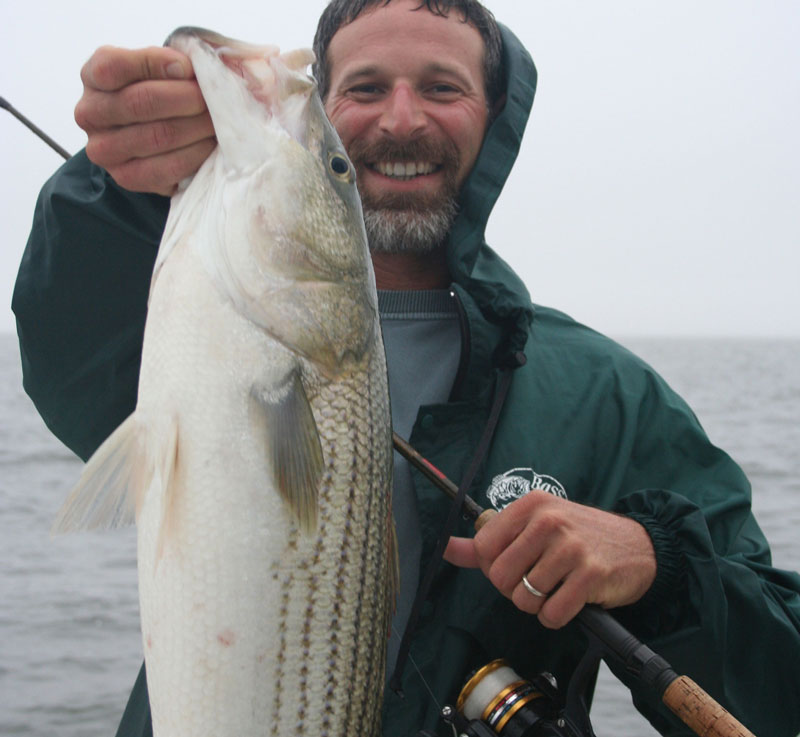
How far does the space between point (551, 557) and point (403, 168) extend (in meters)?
1.62

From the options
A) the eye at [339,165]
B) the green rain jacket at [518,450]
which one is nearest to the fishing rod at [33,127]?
the green rain jacket at [518,450]

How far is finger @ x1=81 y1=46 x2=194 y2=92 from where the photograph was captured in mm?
1675

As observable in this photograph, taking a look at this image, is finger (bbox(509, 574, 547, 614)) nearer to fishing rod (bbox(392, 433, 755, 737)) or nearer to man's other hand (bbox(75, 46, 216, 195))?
fishing rod (bbox(392, 433, 755, 737))

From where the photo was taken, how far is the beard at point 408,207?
119 inches

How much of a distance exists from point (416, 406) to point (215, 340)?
1.10 metres

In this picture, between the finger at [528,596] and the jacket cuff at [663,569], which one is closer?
the finger at [528,596]

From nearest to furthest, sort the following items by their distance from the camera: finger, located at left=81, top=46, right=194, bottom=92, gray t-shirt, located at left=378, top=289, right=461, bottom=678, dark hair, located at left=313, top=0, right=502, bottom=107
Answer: finger, located at left=81, top=46, right=194, bottom=92 → gray t-shirt, located at left=378, top=289, right=461, bottom=678 → dark hair, located at left=313, top=0, right=502, bottom=107

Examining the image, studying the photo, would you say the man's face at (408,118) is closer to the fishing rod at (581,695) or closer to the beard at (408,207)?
the beard at (408,207)

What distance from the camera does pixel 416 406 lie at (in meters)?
2.78

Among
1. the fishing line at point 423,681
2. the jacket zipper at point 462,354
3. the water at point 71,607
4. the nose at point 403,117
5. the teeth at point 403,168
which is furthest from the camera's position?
the water at point 71,607

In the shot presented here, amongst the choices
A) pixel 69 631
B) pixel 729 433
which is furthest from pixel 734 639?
pixel 729 433

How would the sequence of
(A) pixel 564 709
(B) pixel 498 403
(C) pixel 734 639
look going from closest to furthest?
(A) pixel 564 709
(C) pixel 734 639
(B) pixel 498 403

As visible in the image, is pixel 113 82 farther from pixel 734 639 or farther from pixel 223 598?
pixel 734 639

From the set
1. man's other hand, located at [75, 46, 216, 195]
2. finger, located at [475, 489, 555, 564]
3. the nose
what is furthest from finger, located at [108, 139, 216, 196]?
the nose
